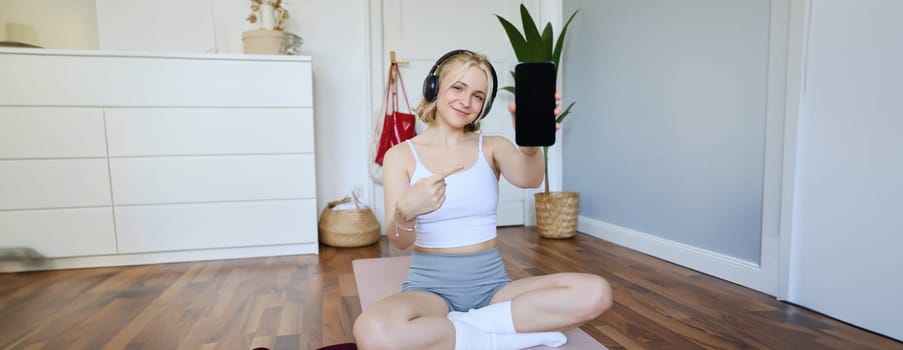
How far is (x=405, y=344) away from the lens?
1.03 meters

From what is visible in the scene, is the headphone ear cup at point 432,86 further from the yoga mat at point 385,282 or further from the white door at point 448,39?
the white door at point 448,39

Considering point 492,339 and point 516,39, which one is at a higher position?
point 516,39

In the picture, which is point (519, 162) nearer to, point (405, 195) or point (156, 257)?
point (405, 195)

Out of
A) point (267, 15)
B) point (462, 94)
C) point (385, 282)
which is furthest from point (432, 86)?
point (267, 15)

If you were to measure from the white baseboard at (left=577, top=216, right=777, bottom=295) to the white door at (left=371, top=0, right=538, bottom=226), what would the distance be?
765mm

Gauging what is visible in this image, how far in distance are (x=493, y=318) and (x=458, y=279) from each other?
143mm

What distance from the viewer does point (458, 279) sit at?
1.25 meters

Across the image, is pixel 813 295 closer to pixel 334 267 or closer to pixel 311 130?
pixel 334 267

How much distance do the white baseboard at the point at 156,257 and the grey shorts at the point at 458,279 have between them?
159 cm

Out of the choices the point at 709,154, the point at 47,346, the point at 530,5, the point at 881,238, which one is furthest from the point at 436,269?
the point at 530,5

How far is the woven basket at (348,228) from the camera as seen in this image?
2816 mm

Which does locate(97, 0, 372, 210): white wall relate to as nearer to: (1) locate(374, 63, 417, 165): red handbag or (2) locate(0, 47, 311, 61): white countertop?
(1) locate(374, 63, 417, 165): red handbag

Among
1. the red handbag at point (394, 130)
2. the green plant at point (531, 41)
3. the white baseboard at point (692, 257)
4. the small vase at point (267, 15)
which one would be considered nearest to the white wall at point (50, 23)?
the small vase at point (267, 15)

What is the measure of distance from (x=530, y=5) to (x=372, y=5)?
3.76 feet
